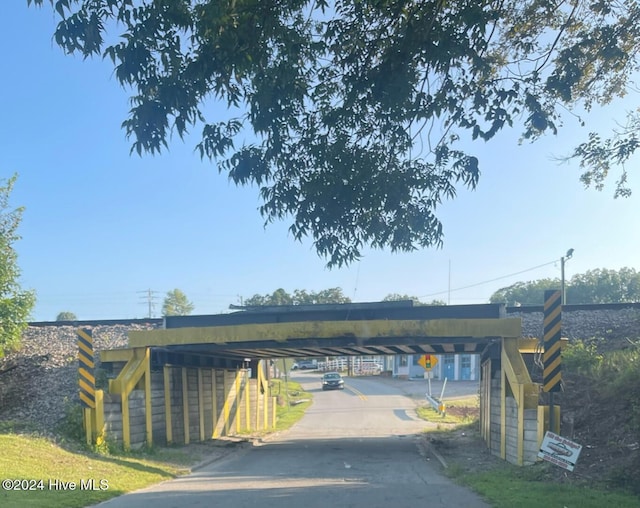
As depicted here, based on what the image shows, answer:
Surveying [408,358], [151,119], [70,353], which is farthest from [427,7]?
[408,358]

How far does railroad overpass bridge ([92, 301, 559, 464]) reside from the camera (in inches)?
544

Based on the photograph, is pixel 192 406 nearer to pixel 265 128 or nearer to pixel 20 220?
pixel 20 220

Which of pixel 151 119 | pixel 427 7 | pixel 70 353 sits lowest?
pixel 70 353

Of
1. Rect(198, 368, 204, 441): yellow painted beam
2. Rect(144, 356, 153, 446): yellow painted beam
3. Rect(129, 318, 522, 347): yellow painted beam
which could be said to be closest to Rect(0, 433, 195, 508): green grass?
Rect(144, 356, 153, 446): yellow painted beam

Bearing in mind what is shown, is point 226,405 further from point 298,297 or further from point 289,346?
point 298,297

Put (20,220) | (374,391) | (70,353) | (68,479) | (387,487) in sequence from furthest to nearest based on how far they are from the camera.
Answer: (374,391)
(70,353)
(20,220)
(387,487)
(68,479)

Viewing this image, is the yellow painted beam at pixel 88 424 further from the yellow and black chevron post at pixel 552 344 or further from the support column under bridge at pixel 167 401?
the yellow and black chevron post at pixel 552 344

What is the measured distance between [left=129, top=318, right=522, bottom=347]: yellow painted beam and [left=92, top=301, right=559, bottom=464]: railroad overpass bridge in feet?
0.08

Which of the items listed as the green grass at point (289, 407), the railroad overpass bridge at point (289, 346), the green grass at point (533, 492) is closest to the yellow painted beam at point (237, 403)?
the railroad overpass bridge at point (289, 346)

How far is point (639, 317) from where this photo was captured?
64.8 ft

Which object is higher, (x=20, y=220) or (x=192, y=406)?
(x=20, y=220)

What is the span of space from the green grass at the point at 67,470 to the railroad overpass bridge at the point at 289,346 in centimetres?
106

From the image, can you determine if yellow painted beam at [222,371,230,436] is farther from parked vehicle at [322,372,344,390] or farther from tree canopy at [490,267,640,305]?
tree canopy at [490,267,640,305]

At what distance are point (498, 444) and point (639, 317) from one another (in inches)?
313
